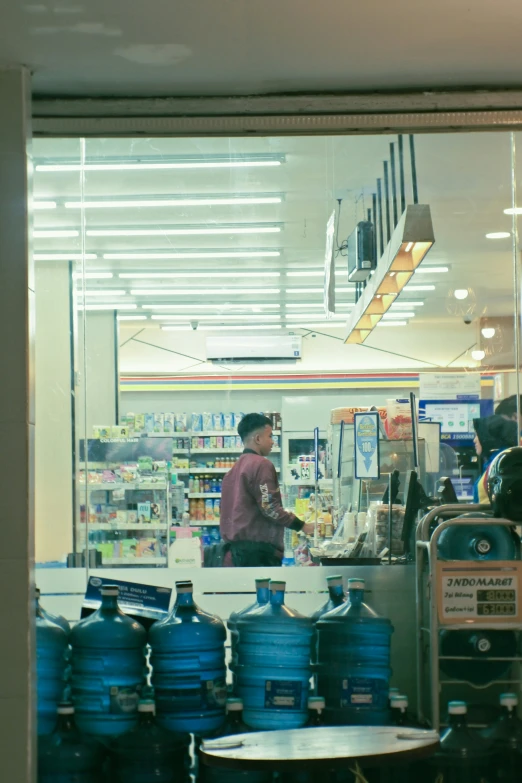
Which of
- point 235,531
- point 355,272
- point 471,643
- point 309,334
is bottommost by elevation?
point 471,643

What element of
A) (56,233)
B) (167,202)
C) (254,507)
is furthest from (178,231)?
(254,507)

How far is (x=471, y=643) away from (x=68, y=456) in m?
2.16

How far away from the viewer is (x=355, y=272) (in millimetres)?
5082

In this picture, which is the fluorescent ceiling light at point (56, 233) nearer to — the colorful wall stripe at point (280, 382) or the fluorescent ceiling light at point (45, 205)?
the fluorescent ceiling light at point (45, 205)

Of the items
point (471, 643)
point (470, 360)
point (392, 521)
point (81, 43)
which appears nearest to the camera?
point (81, 43)

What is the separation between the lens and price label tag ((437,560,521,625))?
3299mm

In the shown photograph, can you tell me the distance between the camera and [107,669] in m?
3.16

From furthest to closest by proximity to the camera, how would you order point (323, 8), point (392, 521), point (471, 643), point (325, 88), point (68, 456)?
point (68, 456), point (392, 521), point (471, 643), point (325, 88), point (323, 8)

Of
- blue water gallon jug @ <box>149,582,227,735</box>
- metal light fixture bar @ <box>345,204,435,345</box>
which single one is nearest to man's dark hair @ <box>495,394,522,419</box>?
metal light fixture bar @ <box>345,204,435,345</box>

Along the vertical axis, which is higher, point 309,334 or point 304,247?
point 304,247

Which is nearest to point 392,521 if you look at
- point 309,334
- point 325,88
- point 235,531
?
point 235,531

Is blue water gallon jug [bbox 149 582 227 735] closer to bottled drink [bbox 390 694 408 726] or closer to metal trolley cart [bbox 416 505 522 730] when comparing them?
bottled drink [bbox 390 694 408 726]

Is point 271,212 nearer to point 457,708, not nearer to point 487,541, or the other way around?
point 487,541

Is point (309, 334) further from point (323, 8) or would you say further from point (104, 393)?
point (323, 8)
